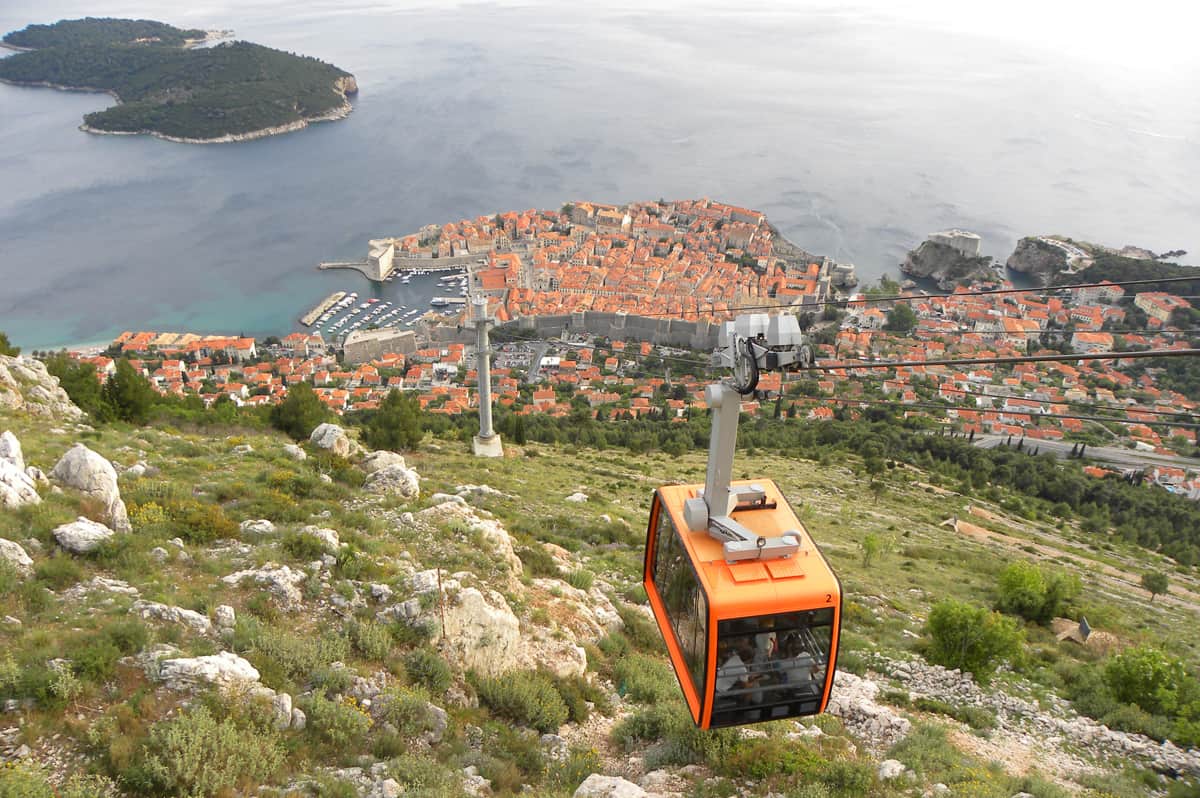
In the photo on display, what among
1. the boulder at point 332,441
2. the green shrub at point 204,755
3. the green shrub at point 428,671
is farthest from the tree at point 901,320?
the green shrub at point 204,755

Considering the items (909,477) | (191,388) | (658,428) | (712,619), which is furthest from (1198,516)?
(191,388)

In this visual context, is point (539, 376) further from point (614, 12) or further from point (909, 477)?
point (614, 12)

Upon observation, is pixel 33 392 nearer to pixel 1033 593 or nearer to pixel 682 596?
pixel 682 596

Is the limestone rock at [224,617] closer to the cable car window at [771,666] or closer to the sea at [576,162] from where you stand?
the cable car window at [771,666]

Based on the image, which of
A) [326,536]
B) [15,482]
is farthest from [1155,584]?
[15,482]

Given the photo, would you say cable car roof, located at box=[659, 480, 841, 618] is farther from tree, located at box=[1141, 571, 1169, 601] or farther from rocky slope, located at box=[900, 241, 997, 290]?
rocky slope, located at box=[900, 241, 997, 290]

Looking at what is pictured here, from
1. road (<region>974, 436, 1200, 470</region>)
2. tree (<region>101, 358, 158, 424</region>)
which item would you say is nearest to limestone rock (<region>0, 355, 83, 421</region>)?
tree (<region>101, 358, 158, 424</region>)
